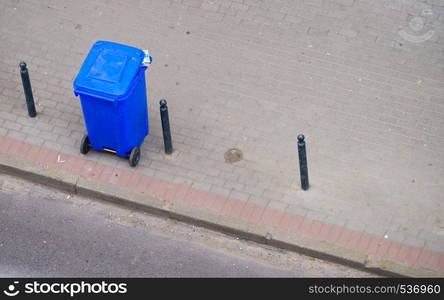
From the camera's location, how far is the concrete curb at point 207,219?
1023cm

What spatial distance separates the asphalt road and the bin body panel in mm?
731

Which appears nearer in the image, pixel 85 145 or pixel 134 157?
pixel 134 157

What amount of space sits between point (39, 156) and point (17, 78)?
1.38 metres

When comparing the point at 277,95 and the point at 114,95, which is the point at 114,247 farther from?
the point at 277,95

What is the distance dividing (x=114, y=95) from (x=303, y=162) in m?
2.21

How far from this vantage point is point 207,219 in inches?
418

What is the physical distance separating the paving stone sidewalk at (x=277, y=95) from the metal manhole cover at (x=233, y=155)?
0.23 ft

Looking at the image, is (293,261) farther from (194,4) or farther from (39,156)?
(194,4)

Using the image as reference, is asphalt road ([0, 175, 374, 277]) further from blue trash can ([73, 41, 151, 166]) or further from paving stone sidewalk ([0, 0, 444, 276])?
blue trash can ([73, 41, 151, 166])

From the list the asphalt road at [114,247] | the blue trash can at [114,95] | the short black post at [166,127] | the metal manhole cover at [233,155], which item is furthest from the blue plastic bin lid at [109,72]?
the metal manhole cover at [233,155]

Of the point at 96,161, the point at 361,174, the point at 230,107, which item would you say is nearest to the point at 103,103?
the point at 96,161

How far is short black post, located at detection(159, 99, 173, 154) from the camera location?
10.6m

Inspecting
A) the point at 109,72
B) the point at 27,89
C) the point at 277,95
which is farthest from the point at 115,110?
the point at 277,95

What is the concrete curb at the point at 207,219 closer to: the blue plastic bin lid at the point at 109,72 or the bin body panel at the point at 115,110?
the bin body panel at the point at 115,110
